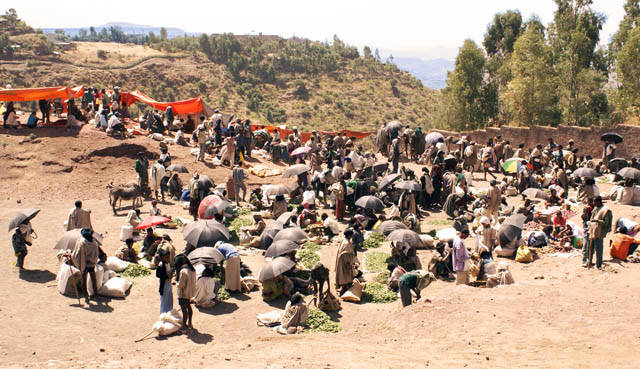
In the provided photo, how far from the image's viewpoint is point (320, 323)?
9.89 metres

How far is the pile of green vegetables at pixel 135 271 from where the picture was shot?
39.0 ft

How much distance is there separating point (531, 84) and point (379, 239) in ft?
81.5

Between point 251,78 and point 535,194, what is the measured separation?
5684 centimetres

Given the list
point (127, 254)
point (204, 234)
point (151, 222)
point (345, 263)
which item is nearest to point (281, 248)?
point (345, 263)

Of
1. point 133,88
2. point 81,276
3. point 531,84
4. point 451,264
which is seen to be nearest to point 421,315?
point 451,264

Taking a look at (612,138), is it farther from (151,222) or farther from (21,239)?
(21,239)

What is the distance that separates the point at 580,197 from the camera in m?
16.4

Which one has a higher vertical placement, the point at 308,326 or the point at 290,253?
the point at 290,253

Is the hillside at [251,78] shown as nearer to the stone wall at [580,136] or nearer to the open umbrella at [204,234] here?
the stone wall at [580,136]

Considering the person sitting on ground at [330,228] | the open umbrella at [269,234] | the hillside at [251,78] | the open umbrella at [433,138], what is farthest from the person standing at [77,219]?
the hillside at [251,78]

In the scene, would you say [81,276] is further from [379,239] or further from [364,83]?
[364,83]

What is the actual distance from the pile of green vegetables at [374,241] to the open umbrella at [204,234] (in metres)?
3.95

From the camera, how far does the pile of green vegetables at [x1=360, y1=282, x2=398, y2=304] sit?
11.0 meters

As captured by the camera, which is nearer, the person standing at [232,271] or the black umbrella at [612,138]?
the person standing at [232,271]
